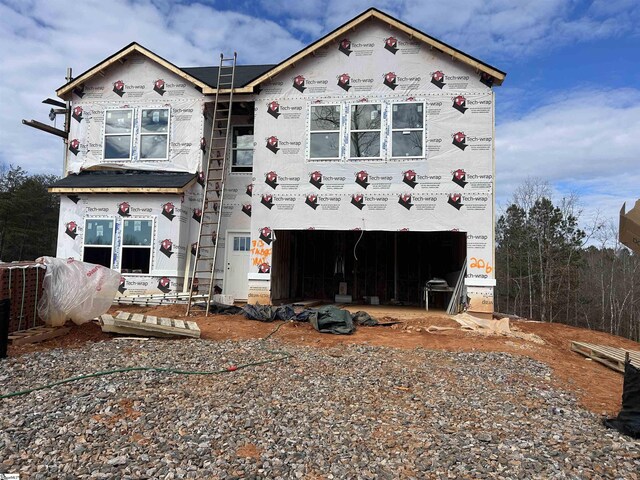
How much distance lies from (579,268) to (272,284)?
25.6 metres

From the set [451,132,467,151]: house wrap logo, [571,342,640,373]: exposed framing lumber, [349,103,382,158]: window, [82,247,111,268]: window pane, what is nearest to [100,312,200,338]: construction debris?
[82,247,111,268]: window pane

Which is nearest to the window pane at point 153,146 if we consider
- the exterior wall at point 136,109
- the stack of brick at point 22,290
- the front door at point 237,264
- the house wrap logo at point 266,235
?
the exterior wall at point 136,109

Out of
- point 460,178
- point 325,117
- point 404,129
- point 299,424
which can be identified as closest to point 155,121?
point 325,117

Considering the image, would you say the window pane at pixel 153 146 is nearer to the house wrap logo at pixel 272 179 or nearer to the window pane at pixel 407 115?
the house wrap logo at pixel 272 179

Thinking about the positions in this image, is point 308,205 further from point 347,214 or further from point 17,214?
point 17,214

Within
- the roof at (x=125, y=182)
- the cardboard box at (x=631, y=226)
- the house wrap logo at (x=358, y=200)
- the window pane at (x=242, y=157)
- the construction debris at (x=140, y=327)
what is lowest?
the construction debris at (x=140, y=327)

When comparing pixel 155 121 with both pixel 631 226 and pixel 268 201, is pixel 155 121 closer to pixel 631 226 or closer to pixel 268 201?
pixel 268 201

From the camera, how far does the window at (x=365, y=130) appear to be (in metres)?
12.1

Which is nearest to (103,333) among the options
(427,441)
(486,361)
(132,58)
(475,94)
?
(427,441)

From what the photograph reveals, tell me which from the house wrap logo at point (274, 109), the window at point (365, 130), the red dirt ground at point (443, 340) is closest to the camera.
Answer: the red dirt ground at point (443, 340)

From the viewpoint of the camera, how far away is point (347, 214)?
39.7 ft

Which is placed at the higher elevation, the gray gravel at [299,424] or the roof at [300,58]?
the roof at [300,58]

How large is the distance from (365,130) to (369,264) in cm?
659

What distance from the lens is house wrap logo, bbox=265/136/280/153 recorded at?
1255 cm
